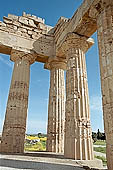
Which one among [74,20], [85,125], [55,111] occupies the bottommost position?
[85,125]

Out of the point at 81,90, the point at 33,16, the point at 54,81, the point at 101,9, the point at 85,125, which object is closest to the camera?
the point at 101,9

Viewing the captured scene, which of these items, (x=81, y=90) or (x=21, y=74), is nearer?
(x=81, y=90)

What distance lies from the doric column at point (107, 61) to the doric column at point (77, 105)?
3.12 m

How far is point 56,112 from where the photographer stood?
14758 mm

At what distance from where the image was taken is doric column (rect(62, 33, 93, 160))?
32.5 ft

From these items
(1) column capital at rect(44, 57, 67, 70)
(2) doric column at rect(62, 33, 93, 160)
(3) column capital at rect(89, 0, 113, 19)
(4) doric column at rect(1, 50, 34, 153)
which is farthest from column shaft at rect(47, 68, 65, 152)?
(3) column capital at rect(89, 0, 113, 19)

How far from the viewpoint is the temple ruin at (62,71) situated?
8.84 metres

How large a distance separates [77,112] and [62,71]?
6.69 m

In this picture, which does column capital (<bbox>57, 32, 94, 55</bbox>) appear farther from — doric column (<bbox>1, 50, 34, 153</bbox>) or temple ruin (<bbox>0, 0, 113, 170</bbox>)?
doric column (<bbox>1, 50, 34, 153</bbox>)

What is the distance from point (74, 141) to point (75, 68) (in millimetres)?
5089

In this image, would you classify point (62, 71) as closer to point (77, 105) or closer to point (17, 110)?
point (17, 110)

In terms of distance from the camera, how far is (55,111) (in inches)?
583

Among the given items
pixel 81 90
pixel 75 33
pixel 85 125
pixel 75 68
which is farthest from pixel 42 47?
pixel 85 125

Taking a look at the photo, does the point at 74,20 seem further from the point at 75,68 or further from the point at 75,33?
the point at 75,68
